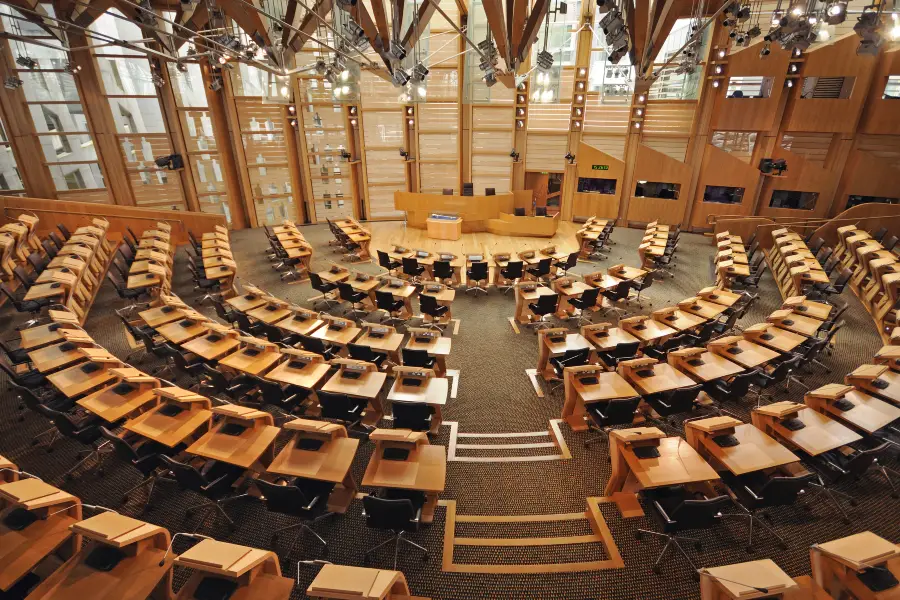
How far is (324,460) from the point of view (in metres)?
4.55

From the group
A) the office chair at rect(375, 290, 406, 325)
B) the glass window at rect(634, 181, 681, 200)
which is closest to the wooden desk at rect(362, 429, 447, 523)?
the office chair at rect(375, 290, 406, 325)

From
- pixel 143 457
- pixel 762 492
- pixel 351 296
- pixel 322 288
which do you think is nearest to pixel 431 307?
pixel 351 296

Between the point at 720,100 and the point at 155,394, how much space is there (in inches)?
757

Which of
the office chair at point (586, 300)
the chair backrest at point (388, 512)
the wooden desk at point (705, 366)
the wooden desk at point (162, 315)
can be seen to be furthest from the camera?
the office chair at point (586, 300)

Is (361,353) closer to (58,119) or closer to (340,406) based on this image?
(340,406)

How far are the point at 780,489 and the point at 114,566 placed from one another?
612 cm

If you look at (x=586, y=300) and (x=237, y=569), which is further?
(x=586, y=300)

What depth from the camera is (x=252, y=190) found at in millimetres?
17359

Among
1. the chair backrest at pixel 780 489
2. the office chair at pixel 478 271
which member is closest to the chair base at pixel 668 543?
the chair backrest at pixel 780 489

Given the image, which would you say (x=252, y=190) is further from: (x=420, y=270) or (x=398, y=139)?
(x=420, y=270)

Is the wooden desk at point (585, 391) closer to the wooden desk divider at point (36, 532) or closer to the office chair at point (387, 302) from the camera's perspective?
the office chair at point (387, 302)

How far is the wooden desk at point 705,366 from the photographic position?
627 cm

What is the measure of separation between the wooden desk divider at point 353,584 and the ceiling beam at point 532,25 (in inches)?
315

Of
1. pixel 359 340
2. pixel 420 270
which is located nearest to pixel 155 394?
pixel 359 340
